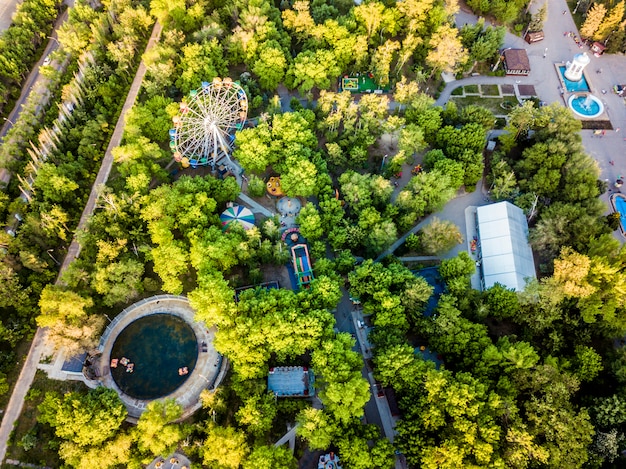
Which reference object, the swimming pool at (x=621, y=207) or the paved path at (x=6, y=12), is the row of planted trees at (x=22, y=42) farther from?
the swimming pool at (x=621, y=207)

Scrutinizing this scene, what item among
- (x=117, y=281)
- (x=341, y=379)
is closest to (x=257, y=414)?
(x=341, y=379)

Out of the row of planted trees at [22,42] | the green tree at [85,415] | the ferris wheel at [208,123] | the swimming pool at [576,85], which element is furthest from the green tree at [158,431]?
the swimming pool at [576,85]

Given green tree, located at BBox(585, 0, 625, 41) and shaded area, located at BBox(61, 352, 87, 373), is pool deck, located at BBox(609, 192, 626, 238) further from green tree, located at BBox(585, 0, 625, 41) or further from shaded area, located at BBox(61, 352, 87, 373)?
shaded area, located at BBox(61, 352, 87, 373)

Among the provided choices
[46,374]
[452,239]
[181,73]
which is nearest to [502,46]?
[452,239]

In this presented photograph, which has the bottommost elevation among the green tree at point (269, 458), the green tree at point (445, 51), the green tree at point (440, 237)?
the green tree at point (269, 458)

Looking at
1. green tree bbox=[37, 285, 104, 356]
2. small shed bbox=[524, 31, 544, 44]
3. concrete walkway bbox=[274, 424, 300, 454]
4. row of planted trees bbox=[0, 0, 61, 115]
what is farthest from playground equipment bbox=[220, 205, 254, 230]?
small shed bbox=[524, 31, 544, 44]

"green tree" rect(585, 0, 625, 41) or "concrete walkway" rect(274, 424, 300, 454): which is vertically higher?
"green tree" rect(585, 0, 625, 41)
